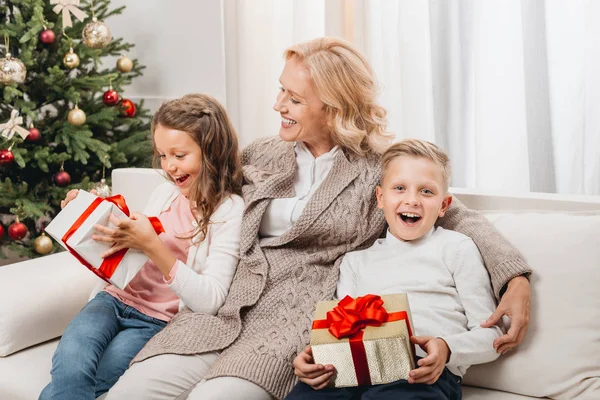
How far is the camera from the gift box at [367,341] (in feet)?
4.61

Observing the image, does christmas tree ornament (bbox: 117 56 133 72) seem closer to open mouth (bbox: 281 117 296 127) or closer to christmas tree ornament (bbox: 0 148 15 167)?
christmas tree ornament (bbox: 0 148 15 167)

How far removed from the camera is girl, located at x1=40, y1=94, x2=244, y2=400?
1.73 metres

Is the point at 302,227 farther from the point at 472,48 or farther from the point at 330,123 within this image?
the point at 472,48

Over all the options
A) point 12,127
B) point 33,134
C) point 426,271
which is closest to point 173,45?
point 33,134

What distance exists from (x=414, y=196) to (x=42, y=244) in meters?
2.01

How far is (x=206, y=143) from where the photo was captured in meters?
1.89

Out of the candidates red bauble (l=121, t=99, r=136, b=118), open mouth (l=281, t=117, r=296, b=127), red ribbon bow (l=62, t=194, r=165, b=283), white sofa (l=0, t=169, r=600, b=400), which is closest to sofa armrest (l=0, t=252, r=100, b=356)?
white sofa (l=0, t=169, r=600, b=400)

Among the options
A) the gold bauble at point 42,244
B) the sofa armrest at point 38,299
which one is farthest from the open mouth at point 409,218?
the gold bauble at point 42,244

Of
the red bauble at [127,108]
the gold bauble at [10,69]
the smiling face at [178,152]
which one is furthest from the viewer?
the red bauble at [127,108]

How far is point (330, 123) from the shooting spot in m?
1.90

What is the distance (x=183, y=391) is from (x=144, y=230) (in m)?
0.37

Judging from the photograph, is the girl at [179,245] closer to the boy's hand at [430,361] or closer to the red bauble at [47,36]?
the boy's hand at [430,361]

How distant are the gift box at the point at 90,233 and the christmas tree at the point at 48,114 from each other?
1.43 meters

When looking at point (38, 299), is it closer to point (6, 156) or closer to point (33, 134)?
point (6, 156)
